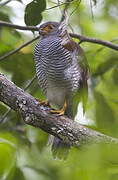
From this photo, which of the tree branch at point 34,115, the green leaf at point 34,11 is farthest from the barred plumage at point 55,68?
the tree branch at point 34,115

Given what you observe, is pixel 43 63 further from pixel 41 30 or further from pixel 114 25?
pixel 114 25

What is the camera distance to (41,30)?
262 centimetres

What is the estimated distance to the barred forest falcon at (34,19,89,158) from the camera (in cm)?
238

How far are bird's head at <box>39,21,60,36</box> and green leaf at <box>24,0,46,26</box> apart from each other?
402mm

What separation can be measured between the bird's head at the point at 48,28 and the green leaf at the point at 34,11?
40cm

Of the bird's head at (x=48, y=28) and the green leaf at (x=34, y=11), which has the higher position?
the green leaf at (x=34, y=11)

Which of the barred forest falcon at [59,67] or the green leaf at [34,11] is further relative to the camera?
the barred forest falcon at [59,67]

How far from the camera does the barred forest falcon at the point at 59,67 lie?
2.38 m

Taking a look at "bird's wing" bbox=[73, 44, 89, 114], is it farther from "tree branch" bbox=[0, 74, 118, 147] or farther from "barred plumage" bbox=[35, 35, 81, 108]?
"tree branch" bbox=[0, 74, 118, 147]

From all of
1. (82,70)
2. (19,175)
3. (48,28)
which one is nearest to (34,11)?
(82,70)

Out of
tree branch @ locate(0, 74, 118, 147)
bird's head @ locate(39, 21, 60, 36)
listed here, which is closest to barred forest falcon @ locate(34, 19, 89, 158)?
bird's head @ locate(39, 21, 60, 36)

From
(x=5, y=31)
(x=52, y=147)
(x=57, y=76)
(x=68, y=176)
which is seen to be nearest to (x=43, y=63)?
(x=57, y=76)

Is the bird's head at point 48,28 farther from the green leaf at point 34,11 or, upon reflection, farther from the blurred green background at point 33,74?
the green leaf at point 34,11

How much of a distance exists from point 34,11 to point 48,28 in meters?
0.58
